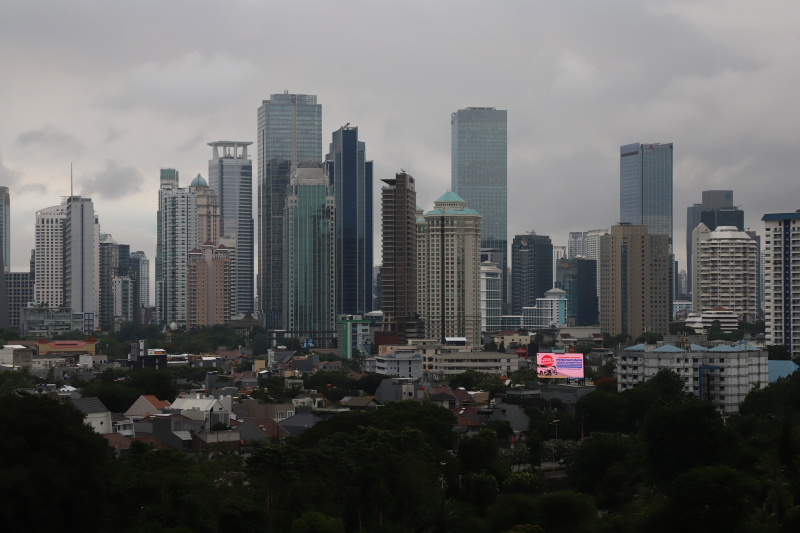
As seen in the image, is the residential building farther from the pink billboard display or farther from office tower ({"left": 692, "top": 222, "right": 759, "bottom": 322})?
office tower ({"left": 692, "top": 222, "right": 759, "bottom": 322})

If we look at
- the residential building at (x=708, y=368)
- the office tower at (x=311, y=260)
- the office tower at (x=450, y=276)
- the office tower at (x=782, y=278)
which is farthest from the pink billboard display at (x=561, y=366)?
the office tower at (x=311, y=260)

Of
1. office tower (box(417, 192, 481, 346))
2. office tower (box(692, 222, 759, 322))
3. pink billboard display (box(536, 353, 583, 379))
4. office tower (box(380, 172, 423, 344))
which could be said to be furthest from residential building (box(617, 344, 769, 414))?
office tower (box(692, 222, 759, 322))

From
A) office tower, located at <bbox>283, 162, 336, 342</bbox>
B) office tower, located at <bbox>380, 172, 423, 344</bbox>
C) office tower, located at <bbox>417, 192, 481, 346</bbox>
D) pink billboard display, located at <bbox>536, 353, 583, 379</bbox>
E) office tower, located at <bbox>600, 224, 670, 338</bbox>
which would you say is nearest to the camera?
pink billboard display, located at <bbox>536, 353, 583, 379</bbox>

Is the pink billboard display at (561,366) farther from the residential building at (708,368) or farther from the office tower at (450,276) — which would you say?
the office tower at (450,276)

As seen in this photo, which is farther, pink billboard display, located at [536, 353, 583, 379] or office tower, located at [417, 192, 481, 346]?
office tower, located at [417, 192, 481, 346]

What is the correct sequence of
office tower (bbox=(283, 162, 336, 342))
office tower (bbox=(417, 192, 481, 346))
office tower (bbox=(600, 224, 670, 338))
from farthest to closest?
office tower (bbox=(283, 162, 336, 342)) < office tower (bbox=(600, 224, 670, 338)) < office tower (bbox=(417, 192, 481, 346))

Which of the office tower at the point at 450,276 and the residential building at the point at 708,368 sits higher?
the office tower at the point at 450,276
